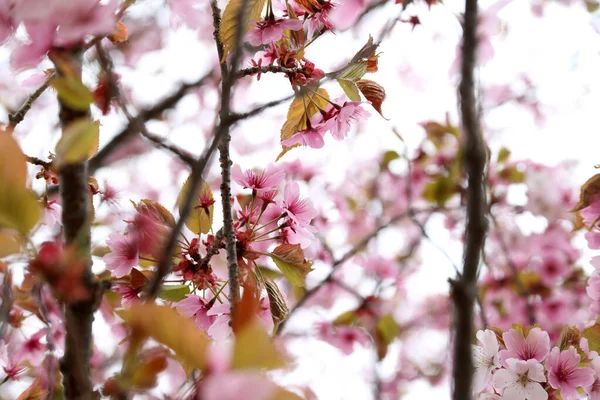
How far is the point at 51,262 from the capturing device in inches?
16.1

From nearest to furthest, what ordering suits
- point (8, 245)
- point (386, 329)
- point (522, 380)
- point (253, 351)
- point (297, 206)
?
point (253, 351)
point (8, 245)
point (522, 380)
point (297, 206)
point (386, 329)

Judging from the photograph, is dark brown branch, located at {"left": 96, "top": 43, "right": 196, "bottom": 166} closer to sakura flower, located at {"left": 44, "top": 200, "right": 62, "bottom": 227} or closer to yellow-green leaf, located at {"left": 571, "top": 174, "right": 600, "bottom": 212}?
sakura flower, located at {"left": 44, "top": 200, "right": 62, "bottom": 227}

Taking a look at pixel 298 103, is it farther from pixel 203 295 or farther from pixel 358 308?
pixel 358 308

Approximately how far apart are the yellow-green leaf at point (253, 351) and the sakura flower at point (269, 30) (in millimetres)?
593

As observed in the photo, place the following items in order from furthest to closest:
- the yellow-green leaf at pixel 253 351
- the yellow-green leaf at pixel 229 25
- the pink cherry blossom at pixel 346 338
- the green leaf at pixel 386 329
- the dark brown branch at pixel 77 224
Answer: the pink cherry blossom at pixel 346 338 < the green leaf at pixel 386 329 < the yellow-green leaf at pixel 229 25 < the dark brown branch at pixel 77 224 < the yellow-green leaf at pixel 253 351

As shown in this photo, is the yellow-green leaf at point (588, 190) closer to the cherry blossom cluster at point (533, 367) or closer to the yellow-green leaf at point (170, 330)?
the cherry blossom cluster at point (533, 367)

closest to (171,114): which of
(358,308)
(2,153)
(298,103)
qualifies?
(358,308)

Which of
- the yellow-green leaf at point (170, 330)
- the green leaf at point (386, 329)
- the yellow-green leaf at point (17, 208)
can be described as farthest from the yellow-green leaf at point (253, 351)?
the green leaf at point (386, 329)

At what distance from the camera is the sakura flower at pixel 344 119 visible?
84 centimetres

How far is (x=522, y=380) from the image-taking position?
2.69ft

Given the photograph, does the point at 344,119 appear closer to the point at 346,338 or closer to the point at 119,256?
the point at 119,256

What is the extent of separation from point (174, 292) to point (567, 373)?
0.61 metres

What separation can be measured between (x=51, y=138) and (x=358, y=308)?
4.09ft

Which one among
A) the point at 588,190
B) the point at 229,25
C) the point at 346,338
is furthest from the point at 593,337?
the point at 346,338
